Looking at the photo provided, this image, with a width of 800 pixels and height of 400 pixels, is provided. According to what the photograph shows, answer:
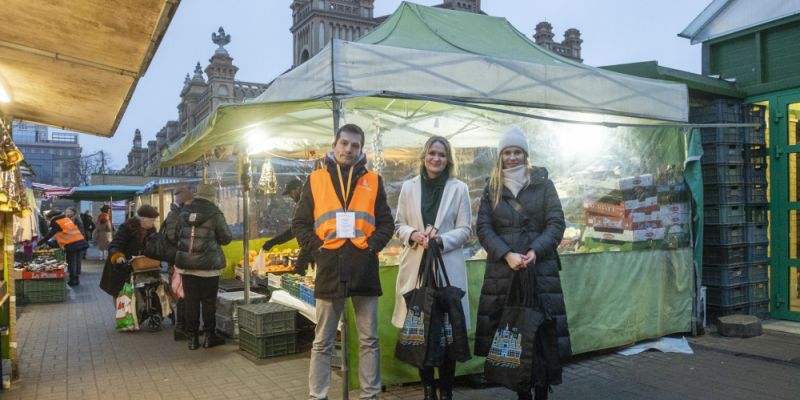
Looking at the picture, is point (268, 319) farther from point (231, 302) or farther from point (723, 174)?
point (723, 174)

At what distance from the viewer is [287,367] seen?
18.3ft

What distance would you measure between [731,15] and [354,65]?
242 inches

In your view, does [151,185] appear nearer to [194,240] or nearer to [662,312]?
[194,240]

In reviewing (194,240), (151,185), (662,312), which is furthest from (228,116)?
(151,185)

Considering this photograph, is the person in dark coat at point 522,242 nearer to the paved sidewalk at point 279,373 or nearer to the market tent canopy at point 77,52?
the paved sidewalk at point 279,373

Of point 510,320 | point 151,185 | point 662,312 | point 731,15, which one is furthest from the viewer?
point 151,185

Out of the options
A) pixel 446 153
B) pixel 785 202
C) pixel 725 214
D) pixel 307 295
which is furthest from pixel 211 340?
pixel 785 202

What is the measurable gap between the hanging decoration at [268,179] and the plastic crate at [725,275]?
6.36m

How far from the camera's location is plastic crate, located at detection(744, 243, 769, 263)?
707cm

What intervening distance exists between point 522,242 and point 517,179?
47cm

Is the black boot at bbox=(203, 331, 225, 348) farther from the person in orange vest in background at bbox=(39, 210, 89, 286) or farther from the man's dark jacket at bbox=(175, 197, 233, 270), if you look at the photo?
the person in orange vest in background at bbox=(39, 210, 89, 286)

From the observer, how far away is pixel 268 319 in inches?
234

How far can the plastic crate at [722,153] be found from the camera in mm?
6930

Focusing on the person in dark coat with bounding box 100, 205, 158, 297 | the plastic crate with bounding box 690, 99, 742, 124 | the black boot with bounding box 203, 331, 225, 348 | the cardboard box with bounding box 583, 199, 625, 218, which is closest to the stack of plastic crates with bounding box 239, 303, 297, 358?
the black boot with bounding box 203, 331, 225, 348
